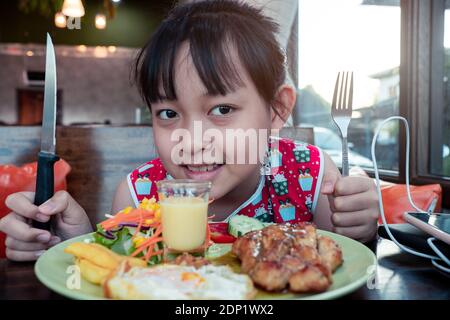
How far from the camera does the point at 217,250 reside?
0.84 m

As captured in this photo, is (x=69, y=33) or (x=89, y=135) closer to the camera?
(x=89, y=135)

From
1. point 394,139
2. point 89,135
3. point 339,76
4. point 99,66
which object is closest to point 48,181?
point 339,76

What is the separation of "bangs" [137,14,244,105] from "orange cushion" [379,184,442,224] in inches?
41.6

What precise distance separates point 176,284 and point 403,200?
1.47 meters

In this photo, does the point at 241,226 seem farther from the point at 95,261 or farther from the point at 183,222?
the point at 95,261

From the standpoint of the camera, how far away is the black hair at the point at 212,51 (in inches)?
39.8

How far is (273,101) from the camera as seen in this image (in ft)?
4.01

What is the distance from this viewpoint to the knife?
0.86m

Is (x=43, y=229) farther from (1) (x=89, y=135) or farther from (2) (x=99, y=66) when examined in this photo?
(2) (x=99, y=66)

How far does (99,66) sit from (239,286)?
10729 millimetres

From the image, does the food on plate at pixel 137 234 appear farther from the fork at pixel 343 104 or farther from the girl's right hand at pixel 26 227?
the fork at pixel 343 104

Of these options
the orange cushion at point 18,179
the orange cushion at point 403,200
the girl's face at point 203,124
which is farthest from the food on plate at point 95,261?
the orange cushion at point 403,200

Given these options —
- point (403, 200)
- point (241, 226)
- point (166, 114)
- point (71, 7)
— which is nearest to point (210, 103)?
point (166, 114)

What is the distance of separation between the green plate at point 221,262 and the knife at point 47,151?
0.16 m
